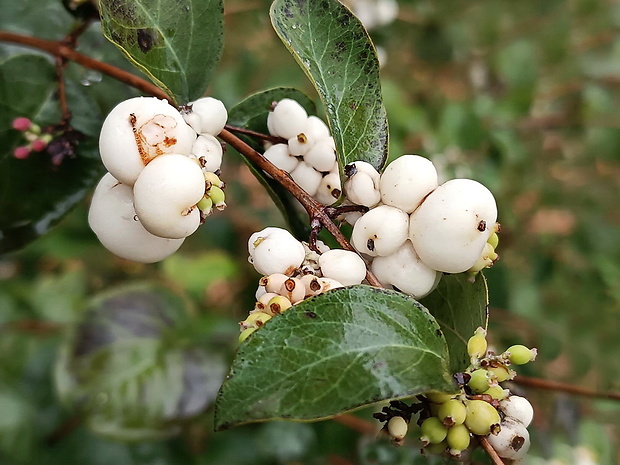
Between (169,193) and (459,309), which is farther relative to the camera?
(459,309)

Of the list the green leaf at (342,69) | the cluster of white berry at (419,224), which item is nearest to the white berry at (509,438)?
the cluster of white berry at (419,224)

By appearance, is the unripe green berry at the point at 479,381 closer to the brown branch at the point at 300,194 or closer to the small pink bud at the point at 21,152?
the brown branch at the point at 300,194

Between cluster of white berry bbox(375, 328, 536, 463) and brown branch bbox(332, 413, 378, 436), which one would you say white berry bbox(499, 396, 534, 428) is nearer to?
cluster of white berry bbox(375, 328, 536, 463)

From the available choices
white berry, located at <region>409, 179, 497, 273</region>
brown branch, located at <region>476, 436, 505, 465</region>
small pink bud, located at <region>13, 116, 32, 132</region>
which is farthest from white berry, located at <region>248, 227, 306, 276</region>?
small pink bud, located at <region>13, 116, 32, 132</region>

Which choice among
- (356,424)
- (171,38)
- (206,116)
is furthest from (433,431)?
(356,424)

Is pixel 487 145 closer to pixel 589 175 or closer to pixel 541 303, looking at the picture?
pixel 541 303

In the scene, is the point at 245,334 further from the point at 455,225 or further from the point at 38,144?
the point at 38,144
